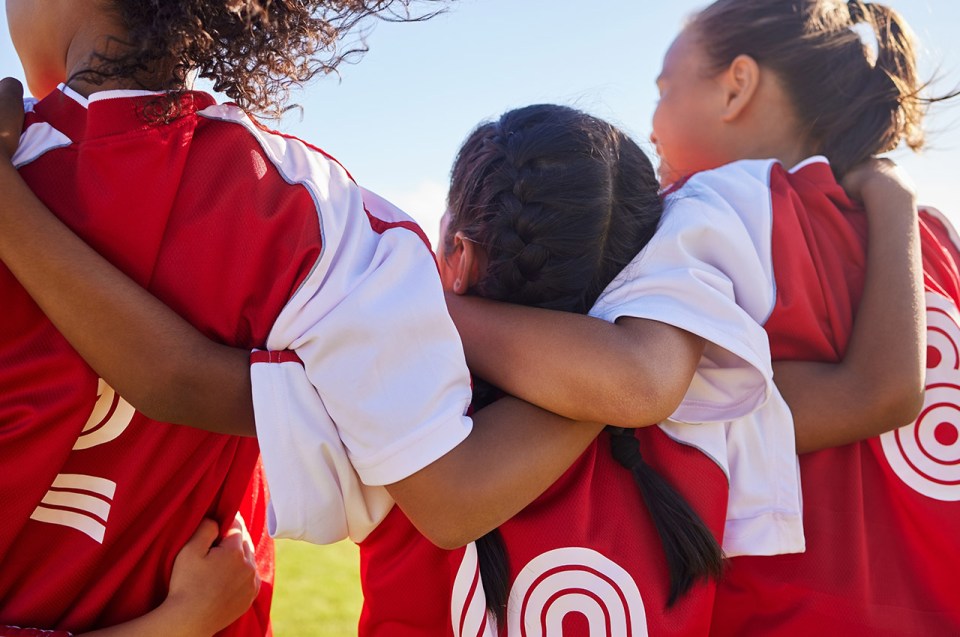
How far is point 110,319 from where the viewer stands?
976 millimetres

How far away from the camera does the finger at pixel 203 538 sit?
117cm

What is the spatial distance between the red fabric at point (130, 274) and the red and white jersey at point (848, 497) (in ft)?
2.52

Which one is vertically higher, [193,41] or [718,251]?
[193,41]

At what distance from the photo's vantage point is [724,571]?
1261 mm

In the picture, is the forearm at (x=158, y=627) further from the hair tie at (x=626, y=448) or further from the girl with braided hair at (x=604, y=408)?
the hair tie at (x=626, y=448)

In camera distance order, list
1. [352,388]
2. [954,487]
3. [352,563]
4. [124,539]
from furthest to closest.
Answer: [352,563] → [954,487] → [124,539] → [352,388]

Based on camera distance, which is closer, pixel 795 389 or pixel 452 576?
pixel 452 576

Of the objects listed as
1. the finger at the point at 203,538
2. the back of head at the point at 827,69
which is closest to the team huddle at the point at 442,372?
the finger at the point at 203,538

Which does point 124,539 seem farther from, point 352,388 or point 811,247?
point 811,247

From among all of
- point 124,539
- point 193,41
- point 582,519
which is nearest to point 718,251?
point 582,519

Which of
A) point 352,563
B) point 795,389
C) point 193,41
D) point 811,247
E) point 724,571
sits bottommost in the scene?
point 352,563

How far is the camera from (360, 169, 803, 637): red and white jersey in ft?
3.75

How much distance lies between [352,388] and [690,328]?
459 mm

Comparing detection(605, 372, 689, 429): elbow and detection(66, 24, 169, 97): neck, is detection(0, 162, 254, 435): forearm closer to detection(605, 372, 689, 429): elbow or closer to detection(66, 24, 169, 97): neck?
detection(66, 24, 169, 97): neck
